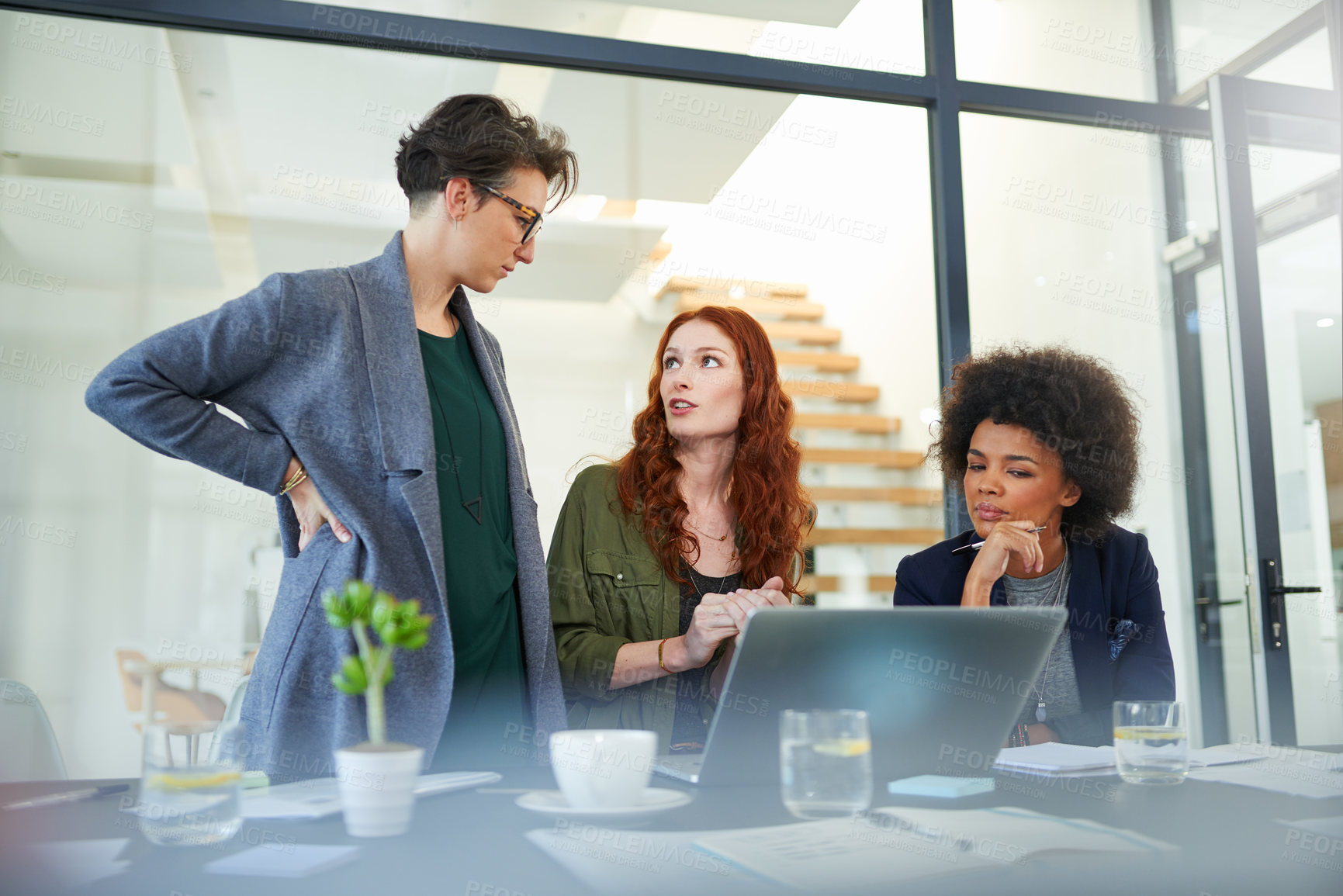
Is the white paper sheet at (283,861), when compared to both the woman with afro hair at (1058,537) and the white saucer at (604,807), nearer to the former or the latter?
the white saucer at (604,807)

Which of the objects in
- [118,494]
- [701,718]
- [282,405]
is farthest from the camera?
[118,494]

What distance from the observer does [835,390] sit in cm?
312

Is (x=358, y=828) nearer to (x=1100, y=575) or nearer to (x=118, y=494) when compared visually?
(x=1100, y=575)

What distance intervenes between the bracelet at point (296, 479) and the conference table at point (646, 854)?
61 cm

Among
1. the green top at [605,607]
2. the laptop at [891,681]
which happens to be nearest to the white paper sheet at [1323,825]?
the laptop at [891,681]

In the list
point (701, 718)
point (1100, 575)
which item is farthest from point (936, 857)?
point (1100, 575)

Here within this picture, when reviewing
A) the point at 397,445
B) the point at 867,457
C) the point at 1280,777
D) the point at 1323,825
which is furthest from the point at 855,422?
the point at 1323,825

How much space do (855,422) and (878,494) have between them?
24 centimetres

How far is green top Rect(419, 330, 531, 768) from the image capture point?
1.63 meters

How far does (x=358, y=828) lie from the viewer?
2.62 ft

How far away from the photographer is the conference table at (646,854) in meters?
0.67

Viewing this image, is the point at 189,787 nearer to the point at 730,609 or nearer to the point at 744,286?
the point at 730,609

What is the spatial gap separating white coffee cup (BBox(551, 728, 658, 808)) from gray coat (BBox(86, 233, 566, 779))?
0.69m

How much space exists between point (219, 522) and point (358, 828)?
203 centimetres
